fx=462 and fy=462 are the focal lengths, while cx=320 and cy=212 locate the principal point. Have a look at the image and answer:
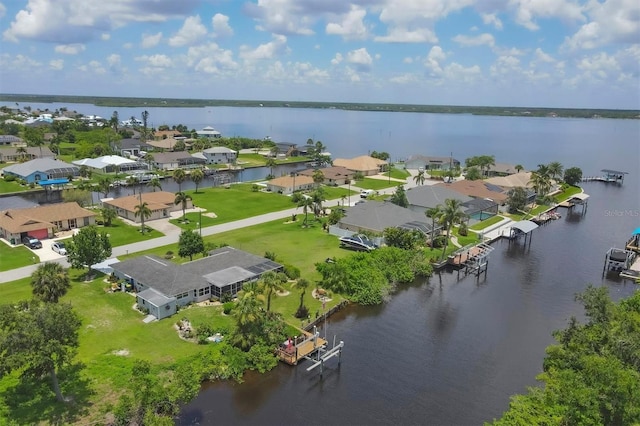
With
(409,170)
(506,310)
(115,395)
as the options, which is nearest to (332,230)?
(506,310)

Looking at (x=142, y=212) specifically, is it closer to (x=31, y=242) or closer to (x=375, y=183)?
(x=31, y=242)

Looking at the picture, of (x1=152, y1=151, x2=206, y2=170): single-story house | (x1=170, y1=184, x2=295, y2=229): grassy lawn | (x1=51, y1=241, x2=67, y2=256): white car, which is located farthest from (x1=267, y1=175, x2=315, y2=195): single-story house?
(x1=51, y1=241, x2=67, y2=256): white car

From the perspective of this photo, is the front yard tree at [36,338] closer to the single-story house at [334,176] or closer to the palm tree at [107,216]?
the palm tree at [107,216]

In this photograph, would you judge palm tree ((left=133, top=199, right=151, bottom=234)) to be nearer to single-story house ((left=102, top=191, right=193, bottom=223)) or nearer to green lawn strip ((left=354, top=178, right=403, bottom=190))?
single-story house ((left=102, top=191, right=193, bottom=223))

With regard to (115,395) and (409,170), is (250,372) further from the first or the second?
(409,170)

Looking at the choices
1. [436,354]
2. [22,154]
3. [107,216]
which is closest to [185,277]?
[436,354]
